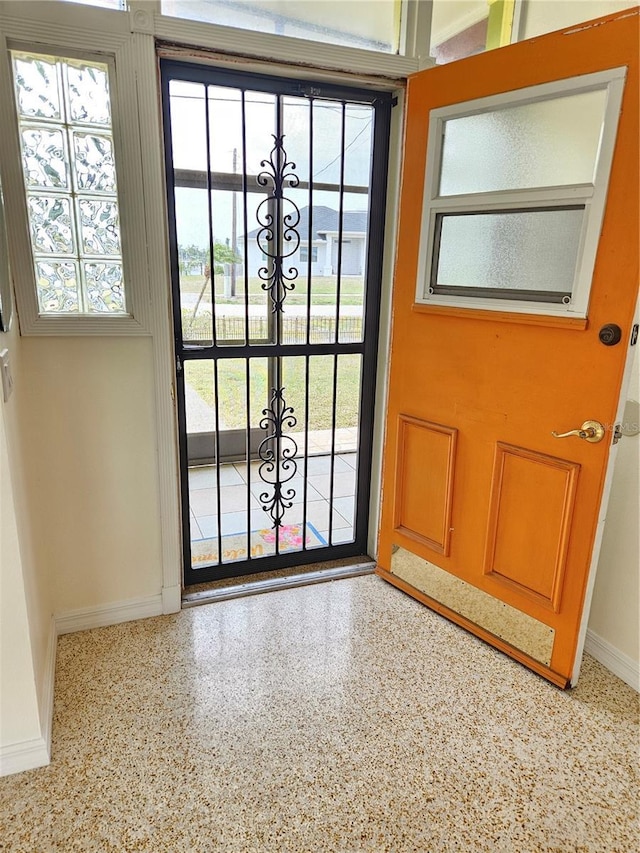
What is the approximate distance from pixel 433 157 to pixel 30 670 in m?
2.21

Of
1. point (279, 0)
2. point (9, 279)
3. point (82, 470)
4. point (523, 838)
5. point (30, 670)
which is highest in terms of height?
point (279, 0)

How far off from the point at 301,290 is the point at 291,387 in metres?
0.44

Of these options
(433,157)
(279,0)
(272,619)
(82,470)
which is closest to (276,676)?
(272,619)

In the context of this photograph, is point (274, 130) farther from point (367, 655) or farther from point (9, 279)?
point (367, 655)

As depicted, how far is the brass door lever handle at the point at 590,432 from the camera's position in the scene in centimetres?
172

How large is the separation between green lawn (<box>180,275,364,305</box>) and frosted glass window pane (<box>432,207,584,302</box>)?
0.45m

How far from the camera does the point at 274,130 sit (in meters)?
2.15

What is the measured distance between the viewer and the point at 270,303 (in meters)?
2.32

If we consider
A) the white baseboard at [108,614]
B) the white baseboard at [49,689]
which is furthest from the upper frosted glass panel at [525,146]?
the white baseboard at [49,689]

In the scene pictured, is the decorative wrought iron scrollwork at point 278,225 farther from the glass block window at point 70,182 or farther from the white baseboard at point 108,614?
the white baseboard at point 108,614

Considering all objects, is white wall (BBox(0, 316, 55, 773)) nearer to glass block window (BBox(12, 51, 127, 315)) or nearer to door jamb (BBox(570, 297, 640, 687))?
glass block window (BBox(12, 51, 127, 315))

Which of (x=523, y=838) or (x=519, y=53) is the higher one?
(x=519, y=53)

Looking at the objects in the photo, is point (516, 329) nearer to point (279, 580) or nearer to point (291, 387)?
point (291, 387)

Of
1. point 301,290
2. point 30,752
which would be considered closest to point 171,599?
point 30,752
